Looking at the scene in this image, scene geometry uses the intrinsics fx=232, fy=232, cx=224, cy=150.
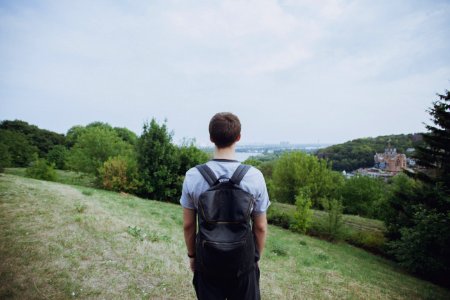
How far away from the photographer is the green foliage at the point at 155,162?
24.7 meters

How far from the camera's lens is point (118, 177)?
24141mm

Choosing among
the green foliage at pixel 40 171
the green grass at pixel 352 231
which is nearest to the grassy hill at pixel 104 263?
the green grass at pixel 352 231

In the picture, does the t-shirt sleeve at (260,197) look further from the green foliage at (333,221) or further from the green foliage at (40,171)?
the green foliage at (40,171)

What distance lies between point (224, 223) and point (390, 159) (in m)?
101

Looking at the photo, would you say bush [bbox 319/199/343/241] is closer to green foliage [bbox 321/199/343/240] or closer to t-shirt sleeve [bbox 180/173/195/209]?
green foliage [bbox 321/199/343/240]

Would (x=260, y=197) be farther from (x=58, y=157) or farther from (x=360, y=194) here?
(x=58, y=157)

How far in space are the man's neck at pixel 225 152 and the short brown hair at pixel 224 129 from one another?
42 millimetres

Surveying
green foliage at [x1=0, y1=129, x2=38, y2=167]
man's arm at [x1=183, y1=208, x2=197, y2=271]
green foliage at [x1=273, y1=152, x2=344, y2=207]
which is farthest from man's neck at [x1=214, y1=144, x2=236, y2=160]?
green foliage at [x1=0, y1=129, x2=38, y2=167]

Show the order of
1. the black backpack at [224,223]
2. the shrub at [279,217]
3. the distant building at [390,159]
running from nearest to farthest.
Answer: the black backpack at [224,223], the shrub at [279,217], the distant building at [390,159]

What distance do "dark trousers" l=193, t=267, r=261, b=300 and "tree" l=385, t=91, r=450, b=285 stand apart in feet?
40.1

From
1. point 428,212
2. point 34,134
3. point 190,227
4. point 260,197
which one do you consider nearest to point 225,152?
point 260,197

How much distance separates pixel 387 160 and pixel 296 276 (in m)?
94.2

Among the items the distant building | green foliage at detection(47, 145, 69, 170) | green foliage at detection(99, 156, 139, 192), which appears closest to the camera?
green foliage at detection(99, 156, 139, 192)

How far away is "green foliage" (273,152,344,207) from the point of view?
36.7m
